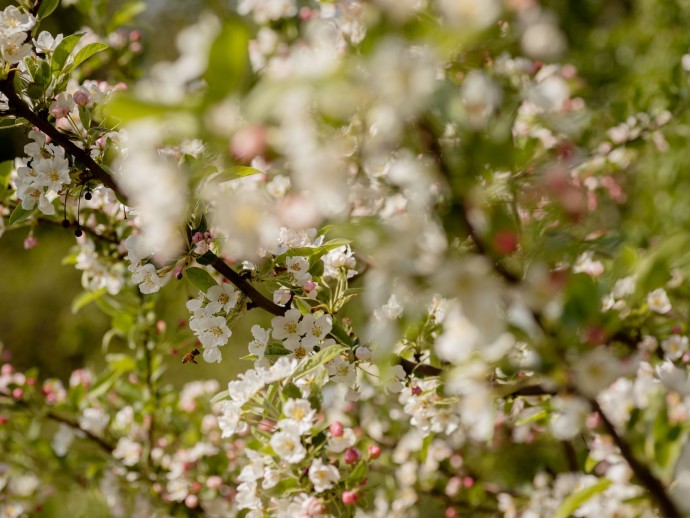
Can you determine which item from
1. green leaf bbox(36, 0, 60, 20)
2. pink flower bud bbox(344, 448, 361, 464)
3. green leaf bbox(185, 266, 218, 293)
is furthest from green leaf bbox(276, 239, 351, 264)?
green leaf bbox(36, 0, 60, 20)

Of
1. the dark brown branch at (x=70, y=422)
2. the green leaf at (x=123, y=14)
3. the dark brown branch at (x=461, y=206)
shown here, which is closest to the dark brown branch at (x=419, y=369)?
the dark brown branch at (x=461, y=206)

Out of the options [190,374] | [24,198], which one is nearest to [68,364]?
[190,374]

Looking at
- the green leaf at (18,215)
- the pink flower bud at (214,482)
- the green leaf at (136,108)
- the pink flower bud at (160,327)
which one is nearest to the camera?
the green leaf at (136,108)

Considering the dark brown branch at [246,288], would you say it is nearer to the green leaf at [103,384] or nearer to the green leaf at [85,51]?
the green leaf at [85,51]

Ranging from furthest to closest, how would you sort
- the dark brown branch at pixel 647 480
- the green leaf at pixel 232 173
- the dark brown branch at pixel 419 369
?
the dark brown branch at pixel 419 369, the green leaf at pixel 232 173, the dark brown branch at pixel 647 480

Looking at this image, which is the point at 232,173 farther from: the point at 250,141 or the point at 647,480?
the point at 647,480

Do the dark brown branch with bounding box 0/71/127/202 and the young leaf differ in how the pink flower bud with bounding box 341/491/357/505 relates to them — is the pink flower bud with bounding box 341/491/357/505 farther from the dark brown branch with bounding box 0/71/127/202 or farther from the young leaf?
the dark brown branch with bounding box 0/71/127/202
